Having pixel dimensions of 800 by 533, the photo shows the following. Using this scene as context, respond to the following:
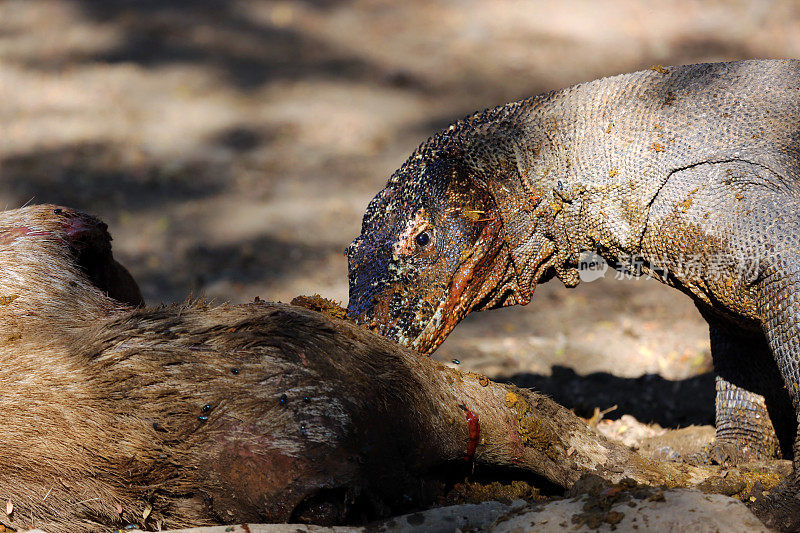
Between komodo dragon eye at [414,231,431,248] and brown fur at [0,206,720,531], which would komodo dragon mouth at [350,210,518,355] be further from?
brown fur at [0,206,720,531]

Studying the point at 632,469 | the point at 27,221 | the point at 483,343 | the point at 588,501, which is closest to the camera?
the point at 588,501

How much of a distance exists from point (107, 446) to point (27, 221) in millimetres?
1324

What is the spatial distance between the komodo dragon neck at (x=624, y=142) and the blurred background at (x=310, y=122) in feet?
5.84

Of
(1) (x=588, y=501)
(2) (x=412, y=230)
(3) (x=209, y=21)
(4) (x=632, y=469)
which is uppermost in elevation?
→ (3) (x=209, y=21)

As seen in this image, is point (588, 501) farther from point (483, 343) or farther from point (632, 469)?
point (483, 343)

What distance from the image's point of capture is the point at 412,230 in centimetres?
338

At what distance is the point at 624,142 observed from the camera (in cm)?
333

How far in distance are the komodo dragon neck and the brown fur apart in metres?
1.16

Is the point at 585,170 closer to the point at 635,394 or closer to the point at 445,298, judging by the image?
the point at 445,298

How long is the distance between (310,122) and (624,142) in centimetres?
590

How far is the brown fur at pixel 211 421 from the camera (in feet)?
7.66

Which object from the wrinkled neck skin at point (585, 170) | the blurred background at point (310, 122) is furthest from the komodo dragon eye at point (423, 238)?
the blurred background at point (310, 122)

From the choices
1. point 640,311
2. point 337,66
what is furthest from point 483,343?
point 337,66

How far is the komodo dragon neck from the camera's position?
3184 mm
